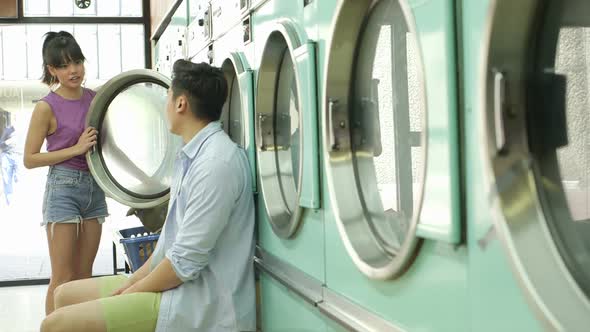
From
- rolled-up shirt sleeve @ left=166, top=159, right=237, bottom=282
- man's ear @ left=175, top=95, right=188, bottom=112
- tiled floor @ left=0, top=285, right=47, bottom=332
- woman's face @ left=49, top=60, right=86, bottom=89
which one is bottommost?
tiled floor @ left=0, top=285, right=47, bottom=332

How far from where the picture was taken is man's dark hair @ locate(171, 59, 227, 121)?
2.62 meters

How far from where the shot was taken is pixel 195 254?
235 centimetres

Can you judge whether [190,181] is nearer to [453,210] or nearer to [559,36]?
[453,210]

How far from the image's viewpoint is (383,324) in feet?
5.27

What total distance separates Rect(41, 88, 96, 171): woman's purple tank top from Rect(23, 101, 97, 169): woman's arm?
51 millimetres

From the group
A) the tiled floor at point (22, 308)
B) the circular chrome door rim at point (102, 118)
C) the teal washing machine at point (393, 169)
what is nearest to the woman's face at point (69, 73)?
the circular chrome door rim at point (102, 118)

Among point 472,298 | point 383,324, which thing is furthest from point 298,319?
point 472,298

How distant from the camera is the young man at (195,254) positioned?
233 centimetres

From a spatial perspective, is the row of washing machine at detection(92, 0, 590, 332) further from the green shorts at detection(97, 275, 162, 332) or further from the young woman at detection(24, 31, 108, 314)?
the young woman at detection(24, 31, 108, 314)

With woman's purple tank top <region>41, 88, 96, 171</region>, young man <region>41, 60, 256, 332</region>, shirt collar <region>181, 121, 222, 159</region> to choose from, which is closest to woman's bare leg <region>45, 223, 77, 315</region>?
woman's purple tank top <region>41, 88, 96, 171</region>

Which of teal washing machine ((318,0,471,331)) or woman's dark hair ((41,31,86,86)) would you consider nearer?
teal washing machine ((318,0,471,331))

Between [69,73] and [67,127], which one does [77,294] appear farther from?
[69,73]

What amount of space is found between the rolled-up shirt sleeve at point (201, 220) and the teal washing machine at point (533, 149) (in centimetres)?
130

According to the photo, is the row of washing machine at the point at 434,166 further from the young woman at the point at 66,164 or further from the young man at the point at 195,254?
the young woman at the point at 66,164
